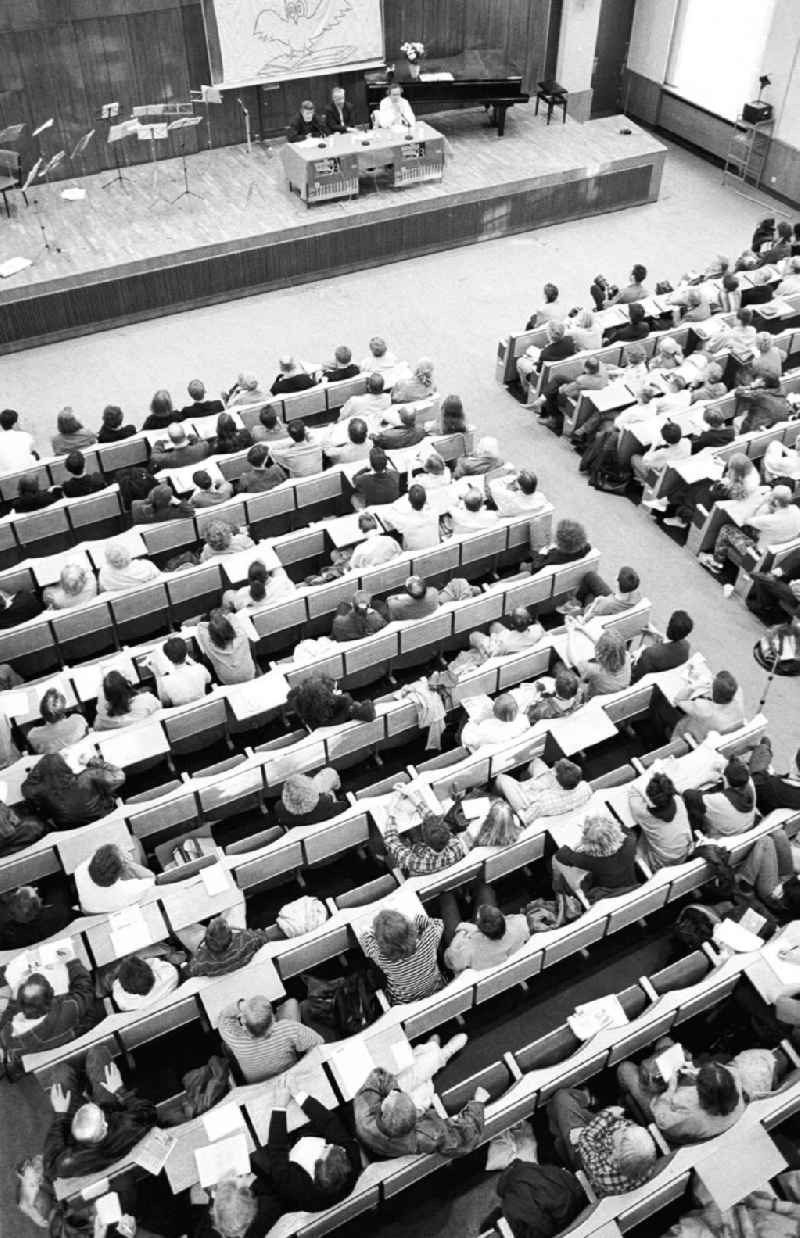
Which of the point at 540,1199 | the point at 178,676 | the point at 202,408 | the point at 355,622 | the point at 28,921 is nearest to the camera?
the point at 540,1199

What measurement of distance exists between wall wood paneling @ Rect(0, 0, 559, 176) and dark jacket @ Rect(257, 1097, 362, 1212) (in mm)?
12356

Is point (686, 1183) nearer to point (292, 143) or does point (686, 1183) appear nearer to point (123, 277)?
point (123, 277)

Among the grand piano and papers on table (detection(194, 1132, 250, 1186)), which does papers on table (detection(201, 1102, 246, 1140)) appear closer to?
papers on table (detection(194, 1132, 250, 1186))

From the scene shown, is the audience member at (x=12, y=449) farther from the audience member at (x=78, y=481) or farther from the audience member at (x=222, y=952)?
the audience member at (x=222, y=952)

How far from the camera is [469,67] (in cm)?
1505

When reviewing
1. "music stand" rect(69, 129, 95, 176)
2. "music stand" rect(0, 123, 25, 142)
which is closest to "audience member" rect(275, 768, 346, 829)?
"music stand" rect(0, 123, 25, 142)

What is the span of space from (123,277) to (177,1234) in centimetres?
992

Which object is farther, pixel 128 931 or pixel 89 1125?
pixel 128 931

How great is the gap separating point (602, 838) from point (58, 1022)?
2.87m

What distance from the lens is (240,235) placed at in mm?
12367

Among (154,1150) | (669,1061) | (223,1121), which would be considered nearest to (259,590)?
(223,1121)

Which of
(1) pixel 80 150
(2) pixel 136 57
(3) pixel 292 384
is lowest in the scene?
(3) pixel 292 384

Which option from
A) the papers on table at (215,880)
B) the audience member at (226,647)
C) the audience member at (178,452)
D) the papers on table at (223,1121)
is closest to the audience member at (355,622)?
the audience member at (226,647)

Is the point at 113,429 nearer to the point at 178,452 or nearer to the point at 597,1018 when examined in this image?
the point at 178,452
